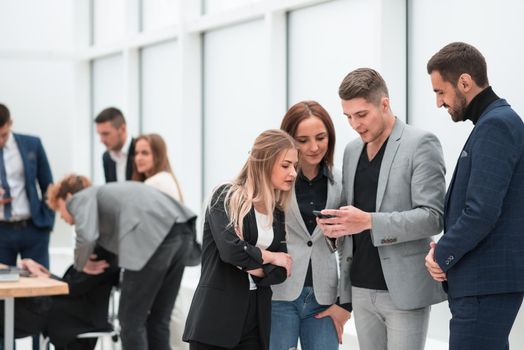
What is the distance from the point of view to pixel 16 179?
5801 millimetres

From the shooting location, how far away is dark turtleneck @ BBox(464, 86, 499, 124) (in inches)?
109

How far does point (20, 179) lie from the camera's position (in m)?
5.82

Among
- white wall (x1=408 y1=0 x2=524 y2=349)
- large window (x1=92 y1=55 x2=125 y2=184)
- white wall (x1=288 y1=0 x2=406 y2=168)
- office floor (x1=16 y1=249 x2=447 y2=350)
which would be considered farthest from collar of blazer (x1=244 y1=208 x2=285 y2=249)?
large window (x1=92 y1=55 x2=125 y2=184)

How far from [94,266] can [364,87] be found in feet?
7.44

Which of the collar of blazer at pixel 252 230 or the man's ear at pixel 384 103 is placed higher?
the man's ear at pixel 384 103

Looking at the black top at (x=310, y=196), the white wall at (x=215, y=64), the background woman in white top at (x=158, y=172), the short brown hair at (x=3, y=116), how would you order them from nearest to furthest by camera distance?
the black top at (x=310, y=196) → the white wall at (x=215, y=64) → the background woman in white top at (x=158, y=172) → the short brown hair at (x=3, y=116)

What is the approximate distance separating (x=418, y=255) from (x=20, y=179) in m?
3.46

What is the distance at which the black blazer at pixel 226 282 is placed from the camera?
121 inches

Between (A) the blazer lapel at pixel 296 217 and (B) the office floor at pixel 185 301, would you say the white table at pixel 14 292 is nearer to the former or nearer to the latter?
(B) the office floor at pixel 185 301

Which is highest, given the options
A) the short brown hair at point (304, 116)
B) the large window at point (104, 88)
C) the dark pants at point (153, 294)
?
the large window at point (104, 88)

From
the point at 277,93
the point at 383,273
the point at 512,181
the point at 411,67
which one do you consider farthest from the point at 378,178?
the point at 277,93

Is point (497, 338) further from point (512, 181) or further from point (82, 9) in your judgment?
point (82, 9)

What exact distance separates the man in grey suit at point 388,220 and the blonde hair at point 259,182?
0.76ft

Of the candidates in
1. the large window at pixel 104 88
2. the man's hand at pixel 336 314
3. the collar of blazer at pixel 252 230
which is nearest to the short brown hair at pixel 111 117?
the large window at pixel 104 88
